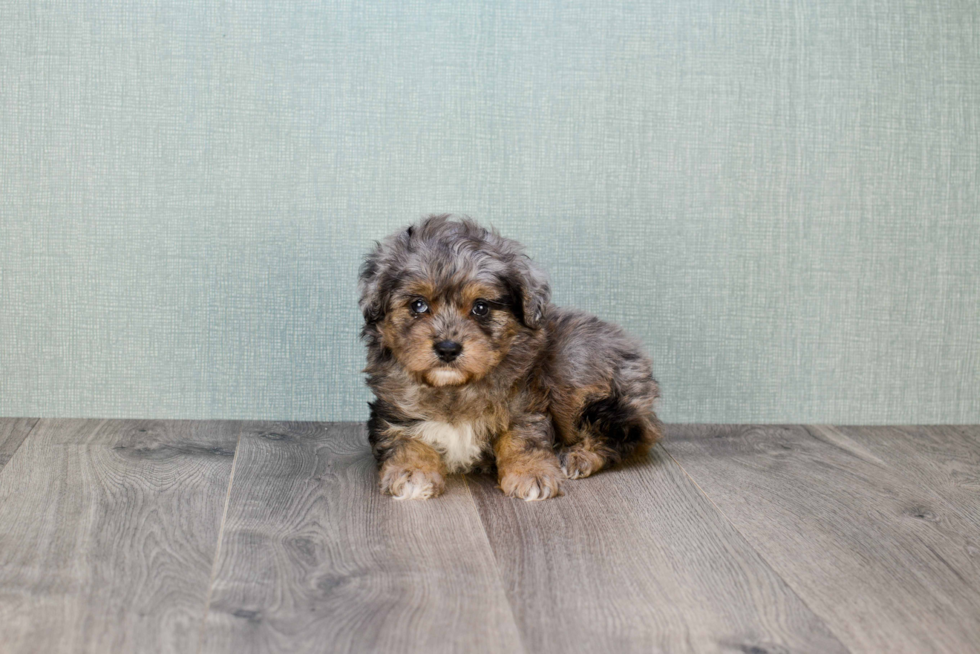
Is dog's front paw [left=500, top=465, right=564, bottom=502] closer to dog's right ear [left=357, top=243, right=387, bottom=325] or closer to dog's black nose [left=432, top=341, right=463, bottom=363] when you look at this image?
dog's black nose [left=432, top=341, right=463, bottom=363]

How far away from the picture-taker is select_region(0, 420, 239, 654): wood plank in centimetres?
170

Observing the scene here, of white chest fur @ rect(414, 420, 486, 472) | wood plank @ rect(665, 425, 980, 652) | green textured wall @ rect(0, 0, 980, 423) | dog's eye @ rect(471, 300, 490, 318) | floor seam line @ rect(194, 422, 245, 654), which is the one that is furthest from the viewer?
green textured wall @ rect(0, 0, 980, 423)

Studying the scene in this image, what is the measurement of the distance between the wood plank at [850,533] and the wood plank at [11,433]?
6.98ft

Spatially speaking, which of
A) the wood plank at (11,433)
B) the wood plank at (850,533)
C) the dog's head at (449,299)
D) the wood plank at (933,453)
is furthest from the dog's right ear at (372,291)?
the wood plank at (933,453)

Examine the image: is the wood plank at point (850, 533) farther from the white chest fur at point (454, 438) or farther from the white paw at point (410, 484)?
the white paw at point (410, 484)

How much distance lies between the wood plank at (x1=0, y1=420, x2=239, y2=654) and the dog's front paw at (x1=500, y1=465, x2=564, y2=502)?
0.78 meters

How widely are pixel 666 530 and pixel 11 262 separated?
2.43 m

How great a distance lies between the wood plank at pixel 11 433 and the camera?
9.32ft

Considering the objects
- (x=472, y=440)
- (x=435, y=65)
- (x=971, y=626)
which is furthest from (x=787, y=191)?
(x=971, y=626)

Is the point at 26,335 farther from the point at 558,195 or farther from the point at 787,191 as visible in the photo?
the point at 787,191

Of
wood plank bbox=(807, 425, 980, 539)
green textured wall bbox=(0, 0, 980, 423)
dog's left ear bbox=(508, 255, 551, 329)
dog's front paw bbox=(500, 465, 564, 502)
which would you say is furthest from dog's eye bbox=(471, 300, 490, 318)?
wood plank bbox=(807, 425, 980, 539)

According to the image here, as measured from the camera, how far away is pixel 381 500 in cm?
250

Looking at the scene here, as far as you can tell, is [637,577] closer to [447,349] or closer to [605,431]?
[447,349]

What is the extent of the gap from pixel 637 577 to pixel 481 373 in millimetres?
726
